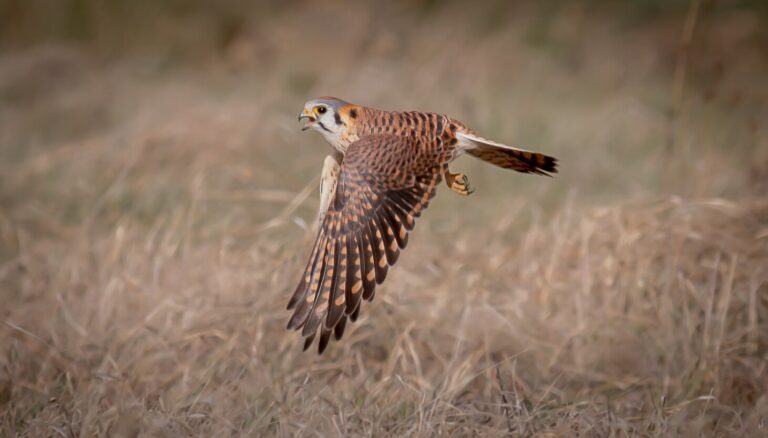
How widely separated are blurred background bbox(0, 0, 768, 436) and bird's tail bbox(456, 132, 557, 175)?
752mm

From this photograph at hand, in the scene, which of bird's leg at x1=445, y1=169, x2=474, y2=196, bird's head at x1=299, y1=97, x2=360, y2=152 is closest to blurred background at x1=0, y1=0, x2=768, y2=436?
bird's leg at x1=445, y1=169, x2=474, y2=196

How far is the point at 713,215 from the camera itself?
16.6 feet

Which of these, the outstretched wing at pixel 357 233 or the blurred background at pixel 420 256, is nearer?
the outstretched wing at pixel 357 233

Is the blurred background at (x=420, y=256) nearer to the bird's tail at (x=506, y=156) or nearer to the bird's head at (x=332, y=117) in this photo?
the bird's tail at (x=506, y=156)

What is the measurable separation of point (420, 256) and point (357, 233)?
1.79 metres

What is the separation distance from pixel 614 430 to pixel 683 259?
151 centimetres

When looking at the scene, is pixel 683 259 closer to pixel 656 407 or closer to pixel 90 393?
pixel 656 407

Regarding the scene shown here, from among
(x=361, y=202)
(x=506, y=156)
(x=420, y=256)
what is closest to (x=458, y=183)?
A: (x=506, y=156)

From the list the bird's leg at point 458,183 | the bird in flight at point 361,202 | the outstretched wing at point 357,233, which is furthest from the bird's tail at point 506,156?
the outstretched wing at point 357,233

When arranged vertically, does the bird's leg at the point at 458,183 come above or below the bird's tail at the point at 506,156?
below

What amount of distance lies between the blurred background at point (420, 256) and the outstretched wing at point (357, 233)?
0.42 m

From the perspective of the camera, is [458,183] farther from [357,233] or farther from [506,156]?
[357,233]

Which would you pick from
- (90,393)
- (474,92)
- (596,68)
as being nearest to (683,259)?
(90,393)

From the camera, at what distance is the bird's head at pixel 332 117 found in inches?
147
